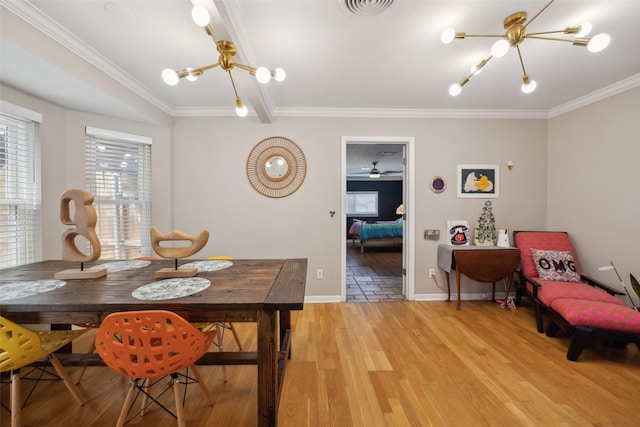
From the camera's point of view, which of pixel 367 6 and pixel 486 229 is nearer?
pixel 367 6

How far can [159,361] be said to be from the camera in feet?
3.92

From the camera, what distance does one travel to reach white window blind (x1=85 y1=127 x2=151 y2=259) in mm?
2715

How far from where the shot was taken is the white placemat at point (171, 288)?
4.37ft

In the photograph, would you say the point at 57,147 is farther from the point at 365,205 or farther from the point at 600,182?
the point at 365,205

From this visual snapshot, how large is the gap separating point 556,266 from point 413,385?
223 centimetres

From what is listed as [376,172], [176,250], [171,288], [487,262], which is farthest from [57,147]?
[376,172]

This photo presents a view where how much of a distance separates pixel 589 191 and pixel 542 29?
2.05 m

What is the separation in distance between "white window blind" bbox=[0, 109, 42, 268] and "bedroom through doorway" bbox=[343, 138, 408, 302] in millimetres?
2915

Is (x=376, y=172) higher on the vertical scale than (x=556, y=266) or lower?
higher

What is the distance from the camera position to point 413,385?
1771mm

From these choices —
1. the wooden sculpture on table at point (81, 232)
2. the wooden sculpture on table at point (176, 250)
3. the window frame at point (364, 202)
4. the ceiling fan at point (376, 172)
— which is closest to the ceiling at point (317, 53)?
the wooden sculpture on table at point (81, 232)

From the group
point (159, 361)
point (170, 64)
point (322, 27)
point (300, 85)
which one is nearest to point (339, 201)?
point (300, 85)

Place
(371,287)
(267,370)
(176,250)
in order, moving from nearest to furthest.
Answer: (267,370)
(176,250)
(371,287)

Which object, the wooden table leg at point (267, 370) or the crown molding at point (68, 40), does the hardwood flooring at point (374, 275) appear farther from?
the crown molding at point (68, 40)
